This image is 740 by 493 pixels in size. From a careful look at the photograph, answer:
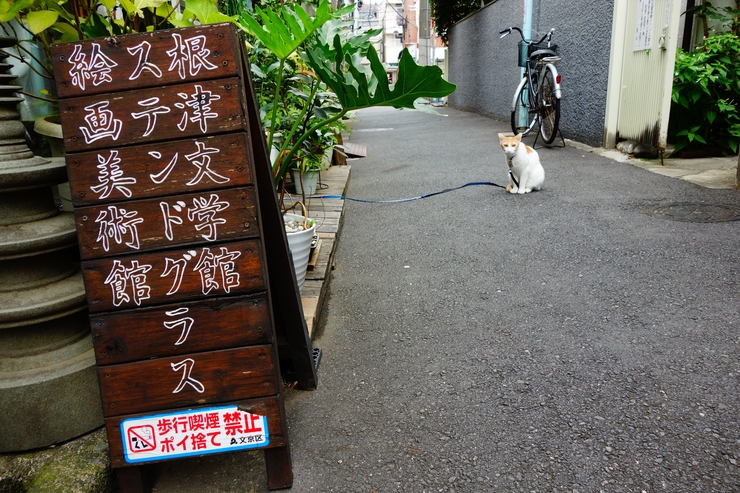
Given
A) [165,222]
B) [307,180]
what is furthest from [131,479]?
[307,180]

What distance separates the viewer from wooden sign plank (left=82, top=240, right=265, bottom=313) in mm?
1634

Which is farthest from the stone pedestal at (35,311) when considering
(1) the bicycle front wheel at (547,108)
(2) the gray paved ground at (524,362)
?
(1) the bicycle front wheel at (547,108)

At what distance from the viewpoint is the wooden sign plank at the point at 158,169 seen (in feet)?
5.26

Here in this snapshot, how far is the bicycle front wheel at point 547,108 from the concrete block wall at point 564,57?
50 centimetres

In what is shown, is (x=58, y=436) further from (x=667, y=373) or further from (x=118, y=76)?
(x=667, y=373)

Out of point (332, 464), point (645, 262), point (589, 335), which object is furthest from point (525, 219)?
point (332, 464)

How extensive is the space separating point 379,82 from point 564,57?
7.97m

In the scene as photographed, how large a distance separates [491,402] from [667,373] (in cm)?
75

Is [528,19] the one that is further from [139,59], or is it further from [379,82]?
[139,59]

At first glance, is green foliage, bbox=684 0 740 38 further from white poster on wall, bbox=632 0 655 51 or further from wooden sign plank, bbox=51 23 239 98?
wooden sign plank, bbox=51 23 239 98

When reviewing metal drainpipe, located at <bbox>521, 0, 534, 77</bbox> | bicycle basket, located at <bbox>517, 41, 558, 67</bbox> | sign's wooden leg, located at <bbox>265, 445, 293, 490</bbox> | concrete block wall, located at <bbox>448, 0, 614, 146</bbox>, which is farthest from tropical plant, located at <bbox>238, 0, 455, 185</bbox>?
metal drainpipe, located at <bbox>521, 0, 534, 77</bbox>

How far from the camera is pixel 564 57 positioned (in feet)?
29.6

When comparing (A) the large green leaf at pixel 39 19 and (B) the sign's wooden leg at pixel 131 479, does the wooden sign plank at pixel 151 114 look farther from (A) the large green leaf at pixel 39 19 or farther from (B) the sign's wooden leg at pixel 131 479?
(B) the sign's wooden leg at pixel 131 479

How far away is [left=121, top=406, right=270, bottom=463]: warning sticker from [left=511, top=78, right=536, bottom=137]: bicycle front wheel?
7.18m
